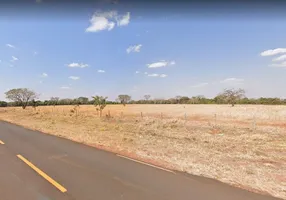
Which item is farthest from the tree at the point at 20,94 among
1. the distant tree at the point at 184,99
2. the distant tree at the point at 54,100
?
the distant tree at the point at 184,99

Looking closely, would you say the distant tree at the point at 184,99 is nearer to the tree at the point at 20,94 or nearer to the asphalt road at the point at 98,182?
the tree at the point at 20,94

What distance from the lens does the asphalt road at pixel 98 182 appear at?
4082 mm

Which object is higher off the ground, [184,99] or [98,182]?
[184,99]

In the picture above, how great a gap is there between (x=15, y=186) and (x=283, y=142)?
468 inches

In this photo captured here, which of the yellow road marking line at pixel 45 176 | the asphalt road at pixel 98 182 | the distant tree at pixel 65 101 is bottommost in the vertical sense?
the asphalt road at pixel 98 182

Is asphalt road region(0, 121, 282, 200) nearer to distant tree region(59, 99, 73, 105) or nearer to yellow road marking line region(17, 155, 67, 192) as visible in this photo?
yellow road marking line region(17, 155, 67, 192)

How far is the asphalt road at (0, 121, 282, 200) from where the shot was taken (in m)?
4.08

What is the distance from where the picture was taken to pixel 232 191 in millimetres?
4328

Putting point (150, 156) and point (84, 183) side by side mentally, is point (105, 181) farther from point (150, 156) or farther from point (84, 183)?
point (150, 156)

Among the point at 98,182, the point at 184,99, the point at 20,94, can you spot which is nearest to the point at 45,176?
the point at 98,182

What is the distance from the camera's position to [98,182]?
4.79 meters

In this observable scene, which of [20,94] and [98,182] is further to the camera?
[20,94]

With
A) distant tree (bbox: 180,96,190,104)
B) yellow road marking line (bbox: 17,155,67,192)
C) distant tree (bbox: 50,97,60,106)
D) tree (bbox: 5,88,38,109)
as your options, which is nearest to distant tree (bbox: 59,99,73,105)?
distant tree (bbox: 50,97,60,106)

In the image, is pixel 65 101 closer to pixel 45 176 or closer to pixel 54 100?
pixel 54 100
